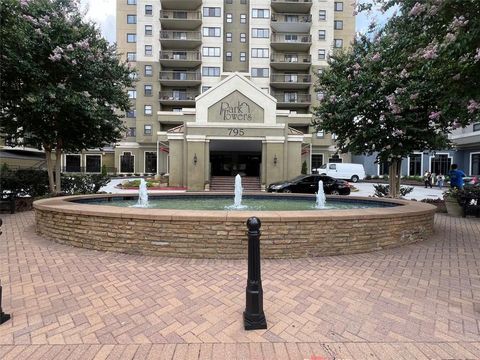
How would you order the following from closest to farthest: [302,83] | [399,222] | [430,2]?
[430,2] < [399,222] < [302,83]

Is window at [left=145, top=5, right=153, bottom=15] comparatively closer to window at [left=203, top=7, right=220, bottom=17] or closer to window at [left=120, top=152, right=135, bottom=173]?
window at [left=203, top=7, right=220, bottom=17]

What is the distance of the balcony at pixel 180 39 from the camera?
39531 mm

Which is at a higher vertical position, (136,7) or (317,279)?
(136,7)

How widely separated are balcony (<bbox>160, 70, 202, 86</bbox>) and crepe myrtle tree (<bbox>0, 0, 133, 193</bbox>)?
28.5 m

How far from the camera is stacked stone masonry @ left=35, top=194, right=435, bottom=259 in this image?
5125mm

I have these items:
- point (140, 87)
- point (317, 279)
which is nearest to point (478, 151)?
point (317, 279)

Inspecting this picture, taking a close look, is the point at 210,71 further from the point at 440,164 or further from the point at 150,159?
the point at 440,164

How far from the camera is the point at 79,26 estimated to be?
11594mm

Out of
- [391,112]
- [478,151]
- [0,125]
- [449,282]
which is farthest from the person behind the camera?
→ [478,151]

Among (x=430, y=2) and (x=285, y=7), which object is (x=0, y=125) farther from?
(x=285, y=7)

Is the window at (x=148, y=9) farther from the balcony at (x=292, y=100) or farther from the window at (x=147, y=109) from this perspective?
the balcony at (x=292, y=100)

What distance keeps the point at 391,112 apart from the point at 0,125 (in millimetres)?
15024

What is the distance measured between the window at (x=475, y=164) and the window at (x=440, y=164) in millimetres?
4271

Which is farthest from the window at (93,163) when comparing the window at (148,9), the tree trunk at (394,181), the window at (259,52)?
the tree trunk at (394,181)
